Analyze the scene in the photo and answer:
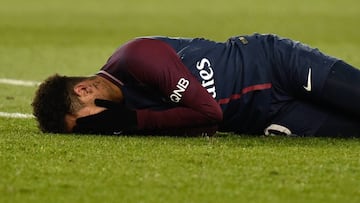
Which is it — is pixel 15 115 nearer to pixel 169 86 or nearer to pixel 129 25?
pixel 169 86

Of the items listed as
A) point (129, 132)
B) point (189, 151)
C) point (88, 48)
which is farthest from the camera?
point (88, 48)

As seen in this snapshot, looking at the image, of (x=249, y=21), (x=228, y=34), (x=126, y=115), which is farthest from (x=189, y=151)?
(x=249, y=21)

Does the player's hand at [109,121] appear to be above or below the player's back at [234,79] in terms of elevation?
below

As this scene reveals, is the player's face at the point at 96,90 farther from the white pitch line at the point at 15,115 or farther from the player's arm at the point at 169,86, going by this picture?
the white pitch line at the point at 15,115

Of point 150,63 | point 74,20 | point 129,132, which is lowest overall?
point 74,20

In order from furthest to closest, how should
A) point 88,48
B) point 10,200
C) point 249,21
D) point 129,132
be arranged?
point 249,21 < point 88,48 < point 129,132 < point 10,200

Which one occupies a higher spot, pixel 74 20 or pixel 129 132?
pixel 129 132

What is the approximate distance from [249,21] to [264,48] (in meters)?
12.0

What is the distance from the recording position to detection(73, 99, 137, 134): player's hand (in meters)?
6.18

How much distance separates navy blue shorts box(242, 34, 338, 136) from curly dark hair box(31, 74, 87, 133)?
3.79 ft

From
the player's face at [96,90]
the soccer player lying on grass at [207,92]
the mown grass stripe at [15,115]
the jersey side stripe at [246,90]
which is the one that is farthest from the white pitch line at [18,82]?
the jersey side stripe at [246,90]

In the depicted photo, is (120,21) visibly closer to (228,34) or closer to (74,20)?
(74,20)

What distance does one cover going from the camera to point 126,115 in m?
6.20

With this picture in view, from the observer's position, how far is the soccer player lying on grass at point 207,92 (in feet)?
20.2
